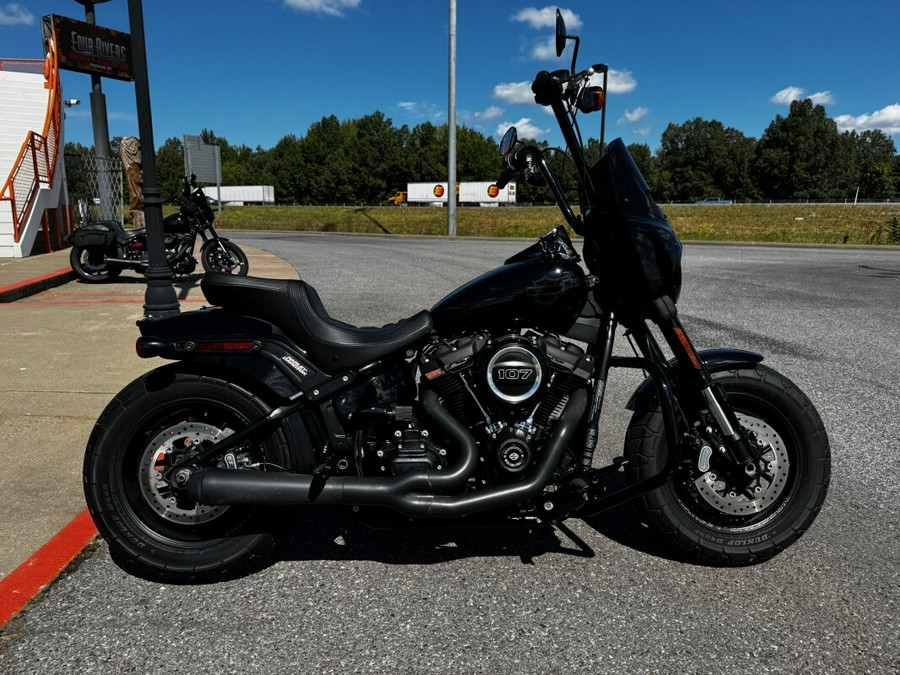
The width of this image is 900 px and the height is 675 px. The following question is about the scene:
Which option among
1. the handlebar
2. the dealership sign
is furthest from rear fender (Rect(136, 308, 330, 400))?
the dealership sign

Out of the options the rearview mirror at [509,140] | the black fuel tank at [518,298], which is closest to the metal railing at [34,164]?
the rearview mirror at [509,140]

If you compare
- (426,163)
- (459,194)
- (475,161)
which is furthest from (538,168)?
(475,161)

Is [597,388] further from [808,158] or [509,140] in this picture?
[808,158]

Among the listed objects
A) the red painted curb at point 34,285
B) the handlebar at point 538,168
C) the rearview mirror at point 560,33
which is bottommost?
the red painted curb at point 34,285

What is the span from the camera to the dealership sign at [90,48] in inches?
706

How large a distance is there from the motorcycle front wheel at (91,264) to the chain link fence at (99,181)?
20.9 ft

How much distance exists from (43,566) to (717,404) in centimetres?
299

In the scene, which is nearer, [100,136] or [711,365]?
[711,365]

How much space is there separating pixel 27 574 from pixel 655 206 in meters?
3.09

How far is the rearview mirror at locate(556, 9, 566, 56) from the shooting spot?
2648 mm

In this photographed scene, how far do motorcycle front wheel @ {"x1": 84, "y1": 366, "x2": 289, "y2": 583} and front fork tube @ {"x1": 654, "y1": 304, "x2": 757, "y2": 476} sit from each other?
5.70ft

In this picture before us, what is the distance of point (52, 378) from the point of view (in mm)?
5598

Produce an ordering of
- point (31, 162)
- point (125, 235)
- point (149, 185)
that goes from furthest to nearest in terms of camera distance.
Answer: point (31, 162) → point (125, 235) → point (149, 185)

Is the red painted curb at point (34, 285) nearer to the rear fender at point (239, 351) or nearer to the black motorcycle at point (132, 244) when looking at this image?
the black motorcycle at point (132, 244)
